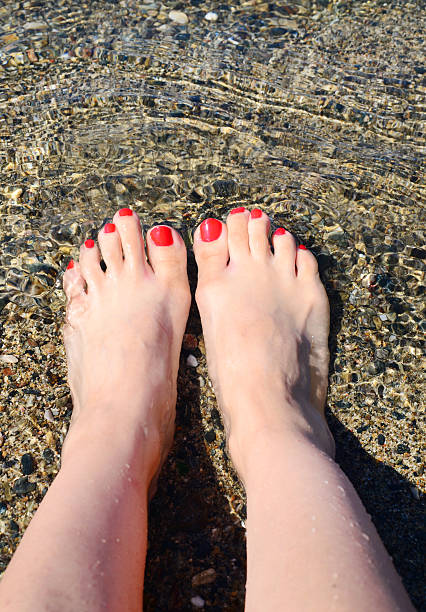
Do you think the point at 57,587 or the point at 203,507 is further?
the point at 203,507

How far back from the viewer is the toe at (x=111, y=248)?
2385 mm

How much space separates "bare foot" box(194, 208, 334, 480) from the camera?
1872mm

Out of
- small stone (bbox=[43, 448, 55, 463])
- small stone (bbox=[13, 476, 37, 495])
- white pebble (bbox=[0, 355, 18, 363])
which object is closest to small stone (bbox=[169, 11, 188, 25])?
white pebble (bbox=[0, 355, 18, 363])

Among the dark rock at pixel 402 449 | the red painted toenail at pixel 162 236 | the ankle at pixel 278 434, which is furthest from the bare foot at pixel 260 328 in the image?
the dark rock at pixel 402 449

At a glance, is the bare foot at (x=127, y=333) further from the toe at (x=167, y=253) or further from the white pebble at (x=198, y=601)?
the white pebble at (x=198, y=601)

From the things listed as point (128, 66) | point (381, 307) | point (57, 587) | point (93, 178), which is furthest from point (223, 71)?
point (57, 587)

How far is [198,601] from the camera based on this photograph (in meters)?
1.60

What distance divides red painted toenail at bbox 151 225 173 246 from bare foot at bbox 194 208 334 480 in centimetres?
12

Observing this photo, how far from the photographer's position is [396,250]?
92.6 inches

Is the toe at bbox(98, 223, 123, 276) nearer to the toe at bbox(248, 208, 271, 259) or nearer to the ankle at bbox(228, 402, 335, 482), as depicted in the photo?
the toe at bbox(248, 208, 271, 259)

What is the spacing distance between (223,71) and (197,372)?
1.72 metres

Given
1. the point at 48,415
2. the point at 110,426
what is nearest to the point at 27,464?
the point at 48,415

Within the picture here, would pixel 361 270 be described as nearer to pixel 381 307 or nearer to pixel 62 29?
pixel 381 307

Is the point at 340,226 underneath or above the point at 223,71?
underneath
